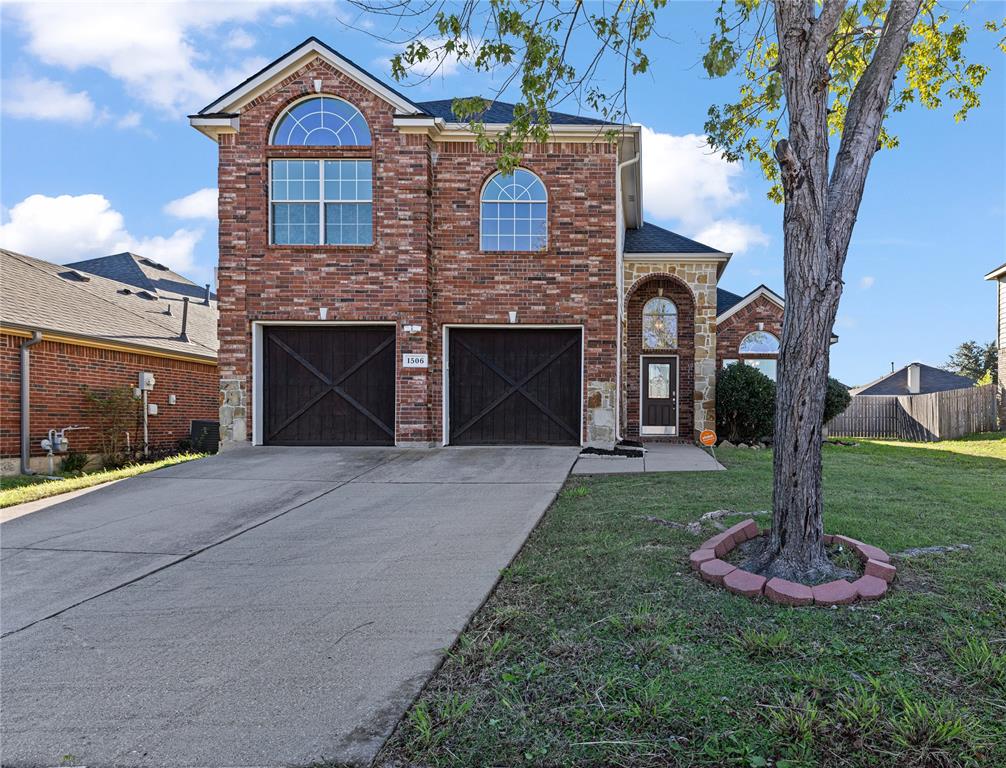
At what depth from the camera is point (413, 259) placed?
1120cm

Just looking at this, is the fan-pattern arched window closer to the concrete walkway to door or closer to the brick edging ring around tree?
the concrete walkway to door

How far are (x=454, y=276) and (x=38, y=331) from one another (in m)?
8.36

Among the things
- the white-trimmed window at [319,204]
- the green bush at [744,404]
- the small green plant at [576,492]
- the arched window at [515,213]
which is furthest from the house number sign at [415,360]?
the green bush at [744,404]

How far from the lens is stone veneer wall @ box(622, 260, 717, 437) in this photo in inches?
565

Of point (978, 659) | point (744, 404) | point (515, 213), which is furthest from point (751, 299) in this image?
point (978, 659)

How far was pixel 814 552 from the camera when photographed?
13.5ft

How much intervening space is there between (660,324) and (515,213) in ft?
18.9

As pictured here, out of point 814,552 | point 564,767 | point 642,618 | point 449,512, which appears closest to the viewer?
point 564,767

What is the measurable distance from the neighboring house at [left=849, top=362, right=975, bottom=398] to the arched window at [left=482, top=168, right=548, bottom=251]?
1037 inches

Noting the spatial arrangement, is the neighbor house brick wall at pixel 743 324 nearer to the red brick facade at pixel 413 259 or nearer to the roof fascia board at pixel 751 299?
the roof fascia board at pixel 751 299

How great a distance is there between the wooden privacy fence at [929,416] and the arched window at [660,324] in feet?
28.3

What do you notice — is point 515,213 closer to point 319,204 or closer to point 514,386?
point 514,386

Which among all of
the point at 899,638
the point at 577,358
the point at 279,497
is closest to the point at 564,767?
the point at 899,638

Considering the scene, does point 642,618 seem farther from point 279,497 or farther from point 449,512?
point 279,497
